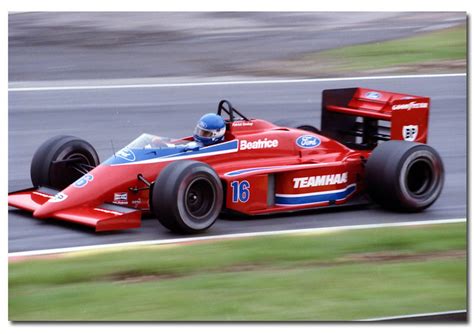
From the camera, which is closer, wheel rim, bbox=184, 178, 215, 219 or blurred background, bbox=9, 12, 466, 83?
blurred background, bbox=9, 12, 466, 83

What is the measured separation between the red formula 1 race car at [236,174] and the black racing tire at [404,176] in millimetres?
10

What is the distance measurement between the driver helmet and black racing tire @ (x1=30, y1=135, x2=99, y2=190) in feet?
4.23

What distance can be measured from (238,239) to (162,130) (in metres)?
3.82

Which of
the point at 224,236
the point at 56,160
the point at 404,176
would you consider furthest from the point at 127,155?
the point at 404,176

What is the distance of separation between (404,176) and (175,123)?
3.74 m

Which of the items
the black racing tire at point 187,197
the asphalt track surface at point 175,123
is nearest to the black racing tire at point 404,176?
the asphalt track surface at point 175,123

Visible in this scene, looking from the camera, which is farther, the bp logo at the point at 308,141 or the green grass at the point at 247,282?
the bp logo at the point at 308,141

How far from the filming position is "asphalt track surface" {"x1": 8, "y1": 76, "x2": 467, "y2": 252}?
10727 mm

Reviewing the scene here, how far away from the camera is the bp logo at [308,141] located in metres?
11.8

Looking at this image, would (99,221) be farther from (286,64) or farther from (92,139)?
(286,64)

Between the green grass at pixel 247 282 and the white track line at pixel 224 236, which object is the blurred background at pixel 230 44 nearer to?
the white track line at pixel 224 236

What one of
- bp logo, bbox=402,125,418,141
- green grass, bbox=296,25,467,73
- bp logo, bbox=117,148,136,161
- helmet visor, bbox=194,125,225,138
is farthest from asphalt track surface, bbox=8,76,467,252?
helmet visor, bbox=194,125,225,138

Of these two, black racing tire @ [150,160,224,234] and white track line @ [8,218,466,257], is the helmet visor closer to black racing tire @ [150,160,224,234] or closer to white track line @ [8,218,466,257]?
black racing tire @ [150,160,224,234]

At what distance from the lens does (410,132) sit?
488 inches
